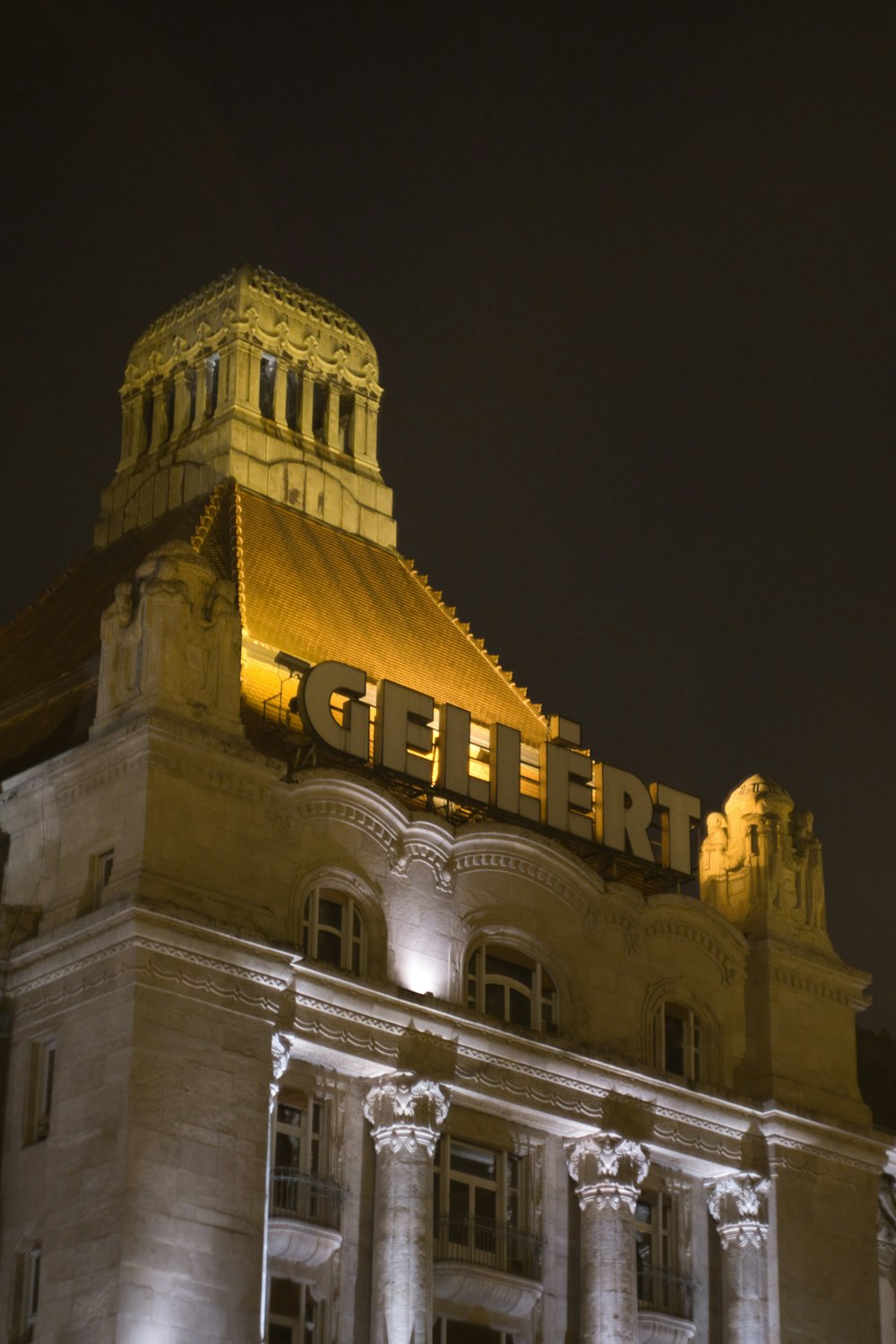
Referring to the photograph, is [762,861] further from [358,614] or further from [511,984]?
[358,614]

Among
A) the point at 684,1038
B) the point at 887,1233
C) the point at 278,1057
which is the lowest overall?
the point at 278,1057

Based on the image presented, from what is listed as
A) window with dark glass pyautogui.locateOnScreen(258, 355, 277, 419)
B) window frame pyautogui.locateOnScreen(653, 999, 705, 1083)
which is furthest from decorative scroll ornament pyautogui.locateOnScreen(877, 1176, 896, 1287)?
window with dark glass pyautogui.locateOnScreen(258, 355, 277, 419)

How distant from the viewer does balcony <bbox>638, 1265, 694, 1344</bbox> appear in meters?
65.8

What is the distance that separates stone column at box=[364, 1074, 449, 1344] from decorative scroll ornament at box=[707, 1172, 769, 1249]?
29.1 feet

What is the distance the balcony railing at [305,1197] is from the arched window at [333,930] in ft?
15.4

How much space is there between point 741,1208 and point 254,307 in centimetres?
2818

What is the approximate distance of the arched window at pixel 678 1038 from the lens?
226 feet

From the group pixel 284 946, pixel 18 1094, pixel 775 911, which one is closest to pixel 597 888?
pixel 775 911

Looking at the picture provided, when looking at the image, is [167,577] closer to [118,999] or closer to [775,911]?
[118,999]

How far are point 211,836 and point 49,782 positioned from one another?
4.21 metres

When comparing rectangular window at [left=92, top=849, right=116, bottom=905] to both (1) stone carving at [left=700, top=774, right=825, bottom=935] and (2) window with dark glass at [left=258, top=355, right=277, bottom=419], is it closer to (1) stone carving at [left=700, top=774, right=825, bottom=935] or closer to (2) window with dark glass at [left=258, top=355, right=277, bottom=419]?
(1) stone carving at [left=700, top=774, right=825, bottom=935]

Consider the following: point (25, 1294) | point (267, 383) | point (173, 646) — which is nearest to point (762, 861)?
point (173, 646)

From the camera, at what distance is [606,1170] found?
6531 centimetres

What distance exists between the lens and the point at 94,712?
2579 inches
